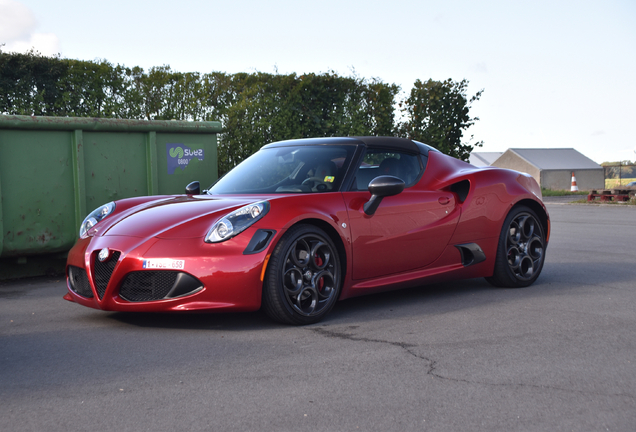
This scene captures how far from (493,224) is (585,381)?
269 cm

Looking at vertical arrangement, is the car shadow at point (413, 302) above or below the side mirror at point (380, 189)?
below

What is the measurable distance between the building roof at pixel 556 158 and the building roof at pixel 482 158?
734cm

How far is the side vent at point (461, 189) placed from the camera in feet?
18.8

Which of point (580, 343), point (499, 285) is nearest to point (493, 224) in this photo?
point (499, 285)

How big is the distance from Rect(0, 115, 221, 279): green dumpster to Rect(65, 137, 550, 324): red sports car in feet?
6.76

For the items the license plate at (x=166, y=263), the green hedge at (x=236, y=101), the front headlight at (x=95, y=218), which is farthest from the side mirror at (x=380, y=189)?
the green hedge at (x=236, y=101)

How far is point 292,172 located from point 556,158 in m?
37.5

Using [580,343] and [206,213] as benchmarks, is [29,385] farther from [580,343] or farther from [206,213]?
[580,343]

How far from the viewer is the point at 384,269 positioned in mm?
5121

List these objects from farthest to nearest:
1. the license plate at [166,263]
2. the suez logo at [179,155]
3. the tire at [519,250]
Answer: the suez logo at [179,155] → the tire at [519,250] → the license plate at [166,263]

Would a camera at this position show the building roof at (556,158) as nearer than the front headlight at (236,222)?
No

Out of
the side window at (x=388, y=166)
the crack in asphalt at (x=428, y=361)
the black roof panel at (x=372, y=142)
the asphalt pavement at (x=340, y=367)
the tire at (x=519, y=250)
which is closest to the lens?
the asphalt pavement at (x=340, y=367)

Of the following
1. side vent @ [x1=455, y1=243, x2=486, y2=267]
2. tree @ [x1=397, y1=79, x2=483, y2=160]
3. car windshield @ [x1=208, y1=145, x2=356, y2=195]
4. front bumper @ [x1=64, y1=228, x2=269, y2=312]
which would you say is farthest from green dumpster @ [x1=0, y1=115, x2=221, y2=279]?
tree @ [x1=397, y1=79, x2=483, y2=160]

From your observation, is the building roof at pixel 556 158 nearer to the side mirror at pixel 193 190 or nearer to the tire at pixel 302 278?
the side mirror at pixel 193 190
